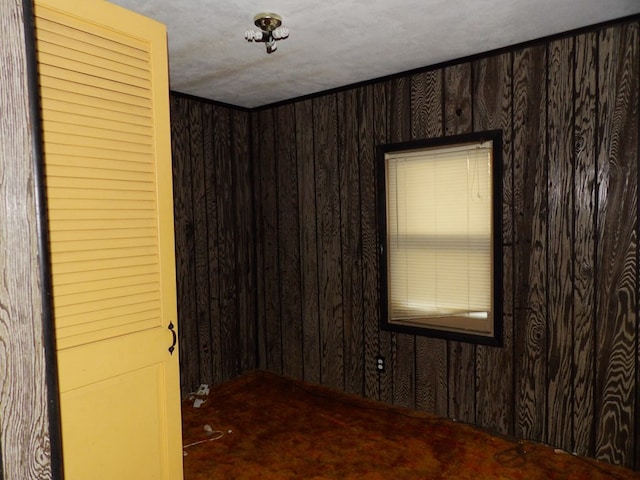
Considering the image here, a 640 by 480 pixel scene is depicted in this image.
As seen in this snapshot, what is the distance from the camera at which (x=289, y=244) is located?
388 centimetres

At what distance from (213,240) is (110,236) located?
2.19m

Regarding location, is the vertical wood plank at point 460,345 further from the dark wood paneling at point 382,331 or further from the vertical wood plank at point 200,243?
the vertical wood plank at point 200,243

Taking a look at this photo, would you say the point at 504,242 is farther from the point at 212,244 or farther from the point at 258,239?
the point at 212,244

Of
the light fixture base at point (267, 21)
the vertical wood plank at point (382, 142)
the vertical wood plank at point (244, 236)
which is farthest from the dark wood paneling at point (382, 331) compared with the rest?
the vertical wood plank at point (244, 236)

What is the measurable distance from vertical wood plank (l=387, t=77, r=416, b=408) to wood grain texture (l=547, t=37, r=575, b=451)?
922mm

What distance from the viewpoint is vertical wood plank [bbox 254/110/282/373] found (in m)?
3.96

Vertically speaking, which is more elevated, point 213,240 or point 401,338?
point 213,240

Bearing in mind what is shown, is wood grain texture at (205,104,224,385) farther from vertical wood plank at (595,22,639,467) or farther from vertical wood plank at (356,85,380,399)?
vertical wood plank at (595,22,639,467)

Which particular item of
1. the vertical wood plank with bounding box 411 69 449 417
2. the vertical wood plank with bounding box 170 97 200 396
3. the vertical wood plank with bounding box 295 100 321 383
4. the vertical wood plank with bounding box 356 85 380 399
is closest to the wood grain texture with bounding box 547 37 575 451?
the vertical wood plank with bounding box 411 69 449 417

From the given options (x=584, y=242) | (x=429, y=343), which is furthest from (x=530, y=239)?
(x=429, y=343)

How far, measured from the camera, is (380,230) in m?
3.29

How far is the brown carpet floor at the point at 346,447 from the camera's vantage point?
2443 millimetres

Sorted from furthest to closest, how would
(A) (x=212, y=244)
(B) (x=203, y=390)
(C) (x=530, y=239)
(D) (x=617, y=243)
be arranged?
(A) (x=212, y=244), (B) (x=203, y=390), (C) (x=530, y=239), (D) (x=617, y=243)

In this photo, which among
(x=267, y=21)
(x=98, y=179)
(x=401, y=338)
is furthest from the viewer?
(x=401, y=338)
